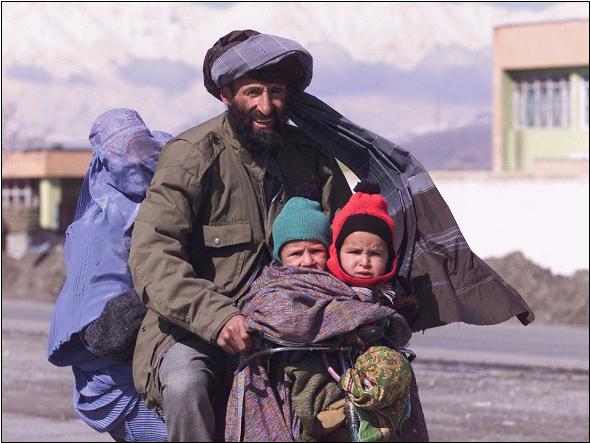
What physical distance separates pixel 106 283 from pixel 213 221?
0.85 m

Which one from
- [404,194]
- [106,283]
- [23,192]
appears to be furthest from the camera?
[23,192]

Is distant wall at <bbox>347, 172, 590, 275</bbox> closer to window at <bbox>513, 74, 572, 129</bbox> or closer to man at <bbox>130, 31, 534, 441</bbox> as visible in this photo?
window at <bbox>513, 74, 572, 129</bbox>

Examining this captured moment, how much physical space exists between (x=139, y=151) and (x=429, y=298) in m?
1.38

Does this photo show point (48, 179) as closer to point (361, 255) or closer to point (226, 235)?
point (226, 235)

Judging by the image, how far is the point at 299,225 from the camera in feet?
16.3

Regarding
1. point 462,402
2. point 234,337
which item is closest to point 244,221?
point 234,337

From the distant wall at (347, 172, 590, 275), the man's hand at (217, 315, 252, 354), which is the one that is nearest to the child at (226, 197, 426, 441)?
the man's hand at (217, 315, 252, 354)

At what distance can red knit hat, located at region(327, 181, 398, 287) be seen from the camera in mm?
4879

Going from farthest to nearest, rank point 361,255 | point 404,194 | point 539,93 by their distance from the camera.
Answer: point 539,93, point 404,194, point 361,255

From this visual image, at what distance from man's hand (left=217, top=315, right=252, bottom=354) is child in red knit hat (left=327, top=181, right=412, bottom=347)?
0.38 meters

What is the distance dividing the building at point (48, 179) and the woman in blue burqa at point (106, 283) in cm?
6242

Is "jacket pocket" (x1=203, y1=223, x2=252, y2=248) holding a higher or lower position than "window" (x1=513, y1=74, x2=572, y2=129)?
lower

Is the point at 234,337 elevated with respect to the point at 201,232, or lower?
lower

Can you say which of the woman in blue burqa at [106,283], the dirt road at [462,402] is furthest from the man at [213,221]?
the dirt road at [462,402]
